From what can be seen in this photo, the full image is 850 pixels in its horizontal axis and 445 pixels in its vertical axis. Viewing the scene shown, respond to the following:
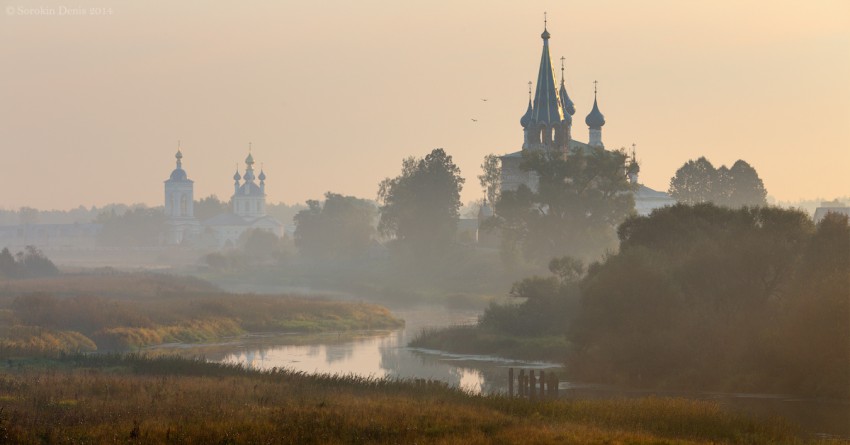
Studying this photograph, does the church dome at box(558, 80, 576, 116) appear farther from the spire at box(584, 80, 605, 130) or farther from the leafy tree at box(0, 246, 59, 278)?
the leafy tree at box(0, 246, 59, 278)

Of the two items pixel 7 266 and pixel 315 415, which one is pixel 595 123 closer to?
pixel 7 266

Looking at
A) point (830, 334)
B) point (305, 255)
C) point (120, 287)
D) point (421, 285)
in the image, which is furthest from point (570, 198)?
point (305, 255)

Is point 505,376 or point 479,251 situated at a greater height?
point 479,251

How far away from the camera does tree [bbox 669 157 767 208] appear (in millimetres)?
117500

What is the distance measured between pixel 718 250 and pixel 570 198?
41917 mm

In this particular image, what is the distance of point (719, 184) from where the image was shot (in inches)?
4651

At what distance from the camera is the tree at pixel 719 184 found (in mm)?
117500

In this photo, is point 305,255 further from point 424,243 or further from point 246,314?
point 246,314

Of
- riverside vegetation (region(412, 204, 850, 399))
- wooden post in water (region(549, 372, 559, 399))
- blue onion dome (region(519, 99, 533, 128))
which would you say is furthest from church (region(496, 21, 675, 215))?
wooden post in water (region(549, 372, 559, 399))

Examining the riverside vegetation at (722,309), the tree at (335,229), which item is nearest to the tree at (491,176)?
the tree at (335,229)

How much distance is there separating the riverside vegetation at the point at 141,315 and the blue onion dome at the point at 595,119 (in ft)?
158

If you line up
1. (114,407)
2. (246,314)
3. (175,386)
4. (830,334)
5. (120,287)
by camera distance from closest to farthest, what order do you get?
(114,407) → (175,386) → (830,334) → (246,314) → (120,287)

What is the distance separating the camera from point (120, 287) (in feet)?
295

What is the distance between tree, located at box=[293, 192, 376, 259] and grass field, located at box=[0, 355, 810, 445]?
351 feet
